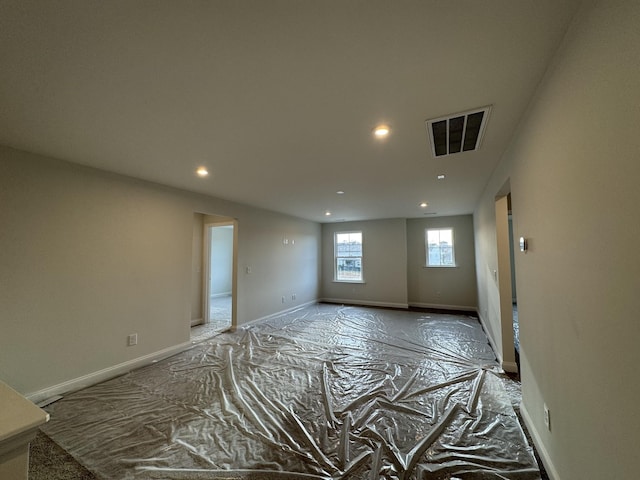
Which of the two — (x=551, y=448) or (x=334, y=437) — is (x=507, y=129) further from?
(x=334, y=437)

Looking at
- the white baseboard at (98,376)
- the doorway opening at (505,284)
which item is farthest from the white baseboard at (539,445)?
the white baseboard at (98,376)

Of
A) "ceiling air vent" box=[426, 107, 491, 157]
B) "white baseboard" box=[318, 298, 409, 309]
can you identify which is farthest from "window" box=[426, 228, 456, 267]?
"ceiling air vent" box=[426, 107, 491, 157]

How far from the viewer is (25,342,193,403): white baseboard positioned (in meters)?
2.45

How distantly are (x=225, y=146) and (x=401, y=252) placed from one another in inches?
219

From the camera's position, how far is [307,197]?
436 cm

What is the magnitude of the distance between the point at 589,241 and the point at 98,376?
4276 mm

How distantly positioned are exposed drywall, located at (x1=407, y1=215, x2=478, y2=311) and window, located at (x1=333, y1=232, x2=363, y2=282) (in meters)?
1.38

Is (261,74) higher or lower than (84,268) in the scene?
higher

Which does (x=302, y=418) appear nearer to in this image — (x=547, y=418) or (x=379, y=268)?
(x=547, y=418)

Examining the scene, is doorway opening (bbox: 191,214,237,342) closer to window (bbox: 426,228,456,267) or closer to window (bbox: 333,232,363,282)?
window (bbox: 333,232,363,282)

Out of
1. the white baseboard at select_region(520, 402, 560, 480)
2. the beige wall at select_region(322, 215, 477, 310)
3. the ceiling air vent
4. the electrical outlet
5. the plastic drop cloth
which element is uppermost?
the ceiling air vent

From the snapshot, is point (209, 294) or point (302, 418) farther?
point (209, 294)

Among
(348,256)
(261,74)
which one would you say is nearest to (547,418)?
(261,74)

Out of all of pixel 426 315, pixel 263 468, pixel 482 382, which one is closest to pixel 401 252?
pixel 426 315
